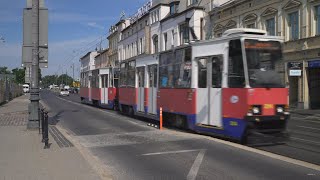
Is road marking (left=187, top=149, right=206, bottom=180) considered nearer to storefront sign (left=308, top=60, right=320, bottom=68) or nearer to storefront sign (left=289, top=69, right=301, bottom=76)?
storefront sign (left=308, top=60, right=320, bottom=68)

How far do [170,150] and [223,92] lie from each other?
298 cm

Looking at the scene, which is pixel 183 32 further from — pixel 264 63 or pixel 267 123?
pixel 267 123

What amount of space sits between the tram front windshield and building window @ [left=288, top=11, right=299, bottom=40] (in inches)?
907

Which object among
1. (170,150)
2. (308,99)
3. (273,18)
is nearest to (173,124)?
(170,150)

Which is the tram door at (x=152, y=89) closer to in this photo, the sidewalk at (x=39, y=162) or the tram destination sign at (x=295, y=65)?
the sidewalk at (x=39, y=162)

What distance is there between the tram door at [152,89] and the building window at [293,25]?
18295mm

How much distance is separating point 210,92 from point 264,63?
2.15m

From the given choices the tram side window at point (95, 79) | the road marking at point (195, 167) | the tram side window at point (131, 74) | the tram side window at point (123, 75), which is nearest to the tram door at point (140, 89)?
the tram side window at point (131, 74)

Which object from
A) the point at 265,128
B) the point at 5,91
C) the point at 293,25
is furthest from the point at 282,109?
the point at 5,91

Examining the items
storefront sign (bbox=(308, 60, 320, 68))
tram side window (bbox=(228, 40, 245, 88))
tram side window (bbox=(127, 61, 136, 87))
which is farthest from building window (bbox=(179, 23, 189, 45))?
tram side window (bbox=(228, 40, 245, 88))

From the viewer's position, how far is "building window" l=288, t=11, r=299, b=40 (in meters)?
35.6

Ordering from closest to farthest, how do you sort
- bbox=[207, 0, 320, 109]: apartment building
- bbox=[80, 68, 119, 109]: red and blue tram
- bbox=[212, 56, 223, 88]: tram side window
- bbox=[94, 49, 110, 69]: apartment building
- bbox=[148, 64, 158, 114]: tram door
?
bbox=[212, 56, 223, 88]: tram side window
bbox=[148, 64, 158, 114]: tram door
bbox=[80, 68, 119, 109]: red and blue tram
bbox=[207, 0, 320, 109]: apartment building
bbox=[94, 49, 110, 69]: apartment building

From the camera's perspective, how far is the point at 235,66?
13.8 meters

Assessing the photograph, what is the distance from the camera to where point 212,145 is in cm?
1289
